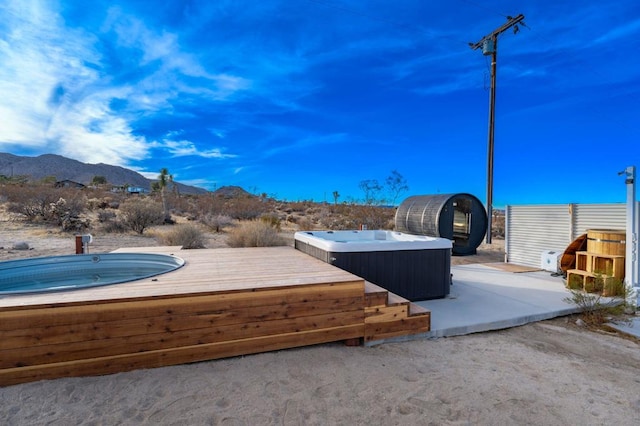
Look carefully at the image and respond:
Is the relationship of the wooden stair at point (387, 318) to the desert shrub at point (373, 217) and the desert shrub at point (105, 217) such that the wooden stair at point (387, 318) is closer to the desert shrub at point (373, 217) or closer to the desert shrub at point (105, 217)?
the desert shrub at point (373, 217)

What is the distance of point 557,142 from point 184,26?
12754 mm

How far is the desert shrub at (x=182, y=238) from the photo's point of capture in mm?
9359

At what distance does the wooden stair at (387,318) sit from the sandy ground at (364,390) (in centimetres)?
14

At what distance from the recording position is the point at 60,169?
6241 cm

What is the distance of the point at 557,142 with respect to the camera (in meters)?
12.7

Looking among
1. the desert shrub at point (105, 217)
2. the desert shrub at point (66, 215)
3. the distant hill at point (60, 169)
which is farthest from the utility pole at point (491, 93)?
the distant hill at point (60, 169)

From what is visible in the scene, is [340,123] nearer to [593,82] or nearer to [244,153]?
[244,153]

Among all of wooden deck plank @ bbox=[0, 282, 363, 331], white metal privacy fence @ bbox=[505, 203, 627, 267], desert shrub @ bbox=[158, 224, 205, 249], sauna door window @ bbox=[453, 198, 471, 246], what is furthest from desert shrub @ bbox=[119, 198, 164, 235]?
white metal privacy fence @ bbox=[505, 203, 627, 267]

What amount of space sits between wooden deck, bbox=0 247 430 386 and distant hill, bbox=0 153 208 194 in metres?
57.8

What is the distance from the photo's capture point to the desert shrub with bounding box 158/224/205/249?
9.36 metres

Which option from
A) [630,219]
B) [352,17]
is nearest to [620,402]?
[630,219]

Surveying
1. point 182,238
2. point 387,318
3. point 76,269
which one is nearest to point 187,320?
point 387,318

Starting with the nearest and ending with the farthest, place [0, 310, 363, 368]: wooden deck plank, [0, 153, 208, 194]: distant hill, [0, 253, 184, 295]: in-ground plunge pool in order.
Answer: [0, 310, 363, 368]: wooden deck plank < [0, 253, 184, 295]: in-ground plunge pool < [0, 153, 208, 194]: distant hill

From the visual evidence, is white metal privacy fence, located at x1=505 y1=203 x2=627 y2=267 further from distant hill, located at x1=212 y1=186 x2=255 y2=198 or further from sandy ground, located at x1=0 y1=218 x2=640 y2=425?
distant hill, located at x1=212 y1=186 x2=255 y2=198
